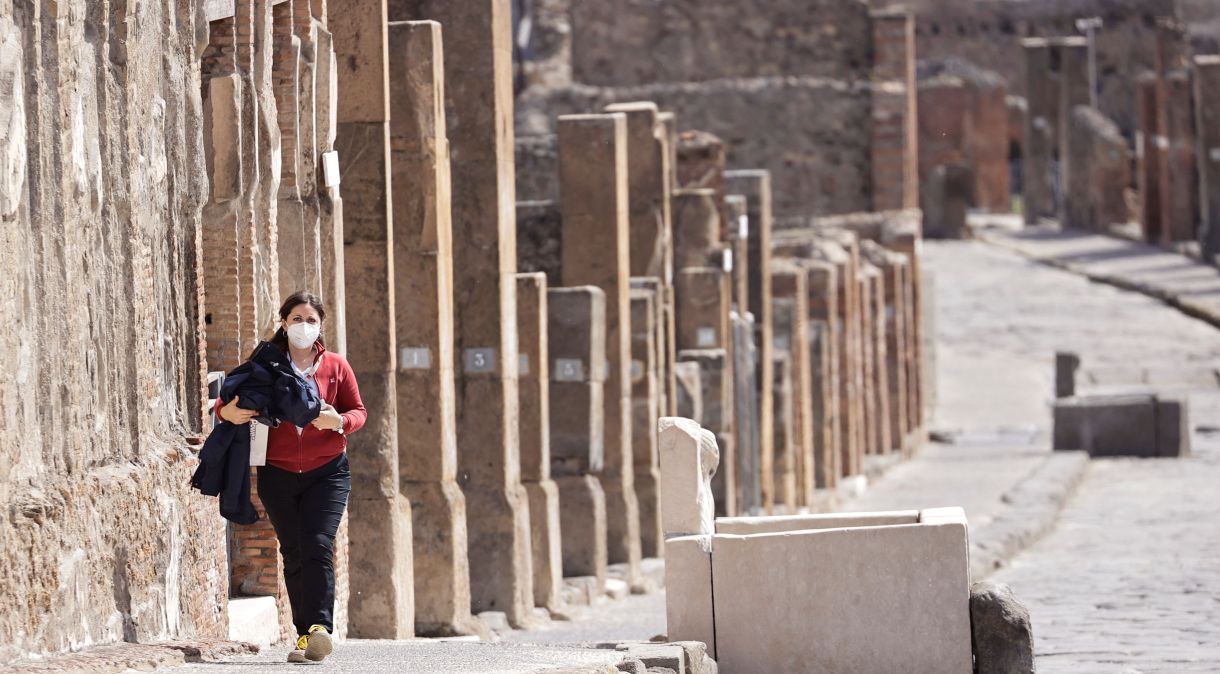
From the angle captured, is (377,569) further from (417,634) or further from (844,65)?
(844,65)

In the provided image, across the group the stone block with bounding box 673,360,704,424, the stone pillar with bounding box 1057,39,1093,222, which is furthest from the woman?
the stone pillar with bounding box 1057,39,1093,222

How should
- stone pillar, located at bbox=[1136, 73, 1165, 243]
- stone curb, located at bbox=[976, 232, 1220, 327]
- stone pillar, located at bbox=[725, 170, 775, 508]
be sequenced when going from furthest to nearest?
stone pillar, located at bbox=[1136, 73, 1165, 243], stone curb, located at bbox=[976, 232, 1220, 327], stone pillar, located at bbox=[725, 170, 775, 508]

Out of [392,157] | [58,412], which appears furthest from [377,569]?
[58,412]

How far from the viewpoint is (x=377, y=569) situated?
12898 mm

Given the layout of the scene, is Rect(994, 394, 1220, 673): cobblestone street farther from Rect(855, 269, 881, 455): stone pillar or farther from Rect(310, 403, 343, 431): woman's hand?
Rect(855, 269, 881, 455): stone pillar

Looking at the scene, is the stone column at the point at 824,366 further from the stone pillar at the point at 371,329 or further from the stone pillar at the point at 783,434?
the stone pillar at the point at 371,329

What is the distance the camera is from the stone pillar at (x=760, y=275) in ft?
73.0

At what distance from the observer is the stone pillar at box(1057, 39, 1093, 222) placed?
51.0 metres

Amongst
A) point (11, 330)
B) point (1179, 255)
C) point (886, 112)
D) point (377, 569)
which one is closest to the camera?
point (11, 330)

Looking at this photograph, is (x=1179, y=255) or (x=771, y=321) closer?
(x=771, y=321)

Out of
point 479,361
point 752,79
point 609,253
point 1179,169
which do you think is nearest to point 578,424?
point 609,253

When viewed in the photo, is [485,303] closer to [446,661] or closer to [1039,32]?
[446,661]

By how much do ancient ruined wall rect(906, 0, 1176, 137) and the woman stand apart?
56.7 m

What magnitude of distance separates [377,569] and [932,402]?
823 inches
